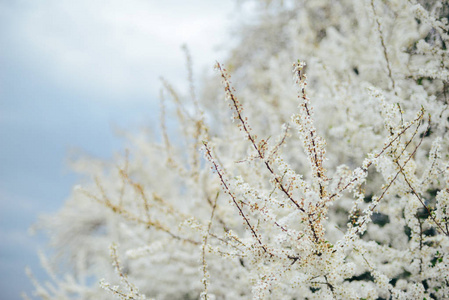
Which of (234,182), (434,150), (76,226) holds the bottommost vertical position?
(234,182)

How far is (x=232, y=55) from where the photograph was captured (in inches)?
278

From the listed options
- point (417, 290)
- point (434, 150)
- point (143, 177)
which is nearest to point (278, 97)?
point (434, 150)

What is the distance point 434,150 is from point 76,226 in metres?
9.78

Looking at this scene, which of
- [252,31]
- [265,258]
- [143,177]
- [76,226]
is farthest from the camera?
[76,226]

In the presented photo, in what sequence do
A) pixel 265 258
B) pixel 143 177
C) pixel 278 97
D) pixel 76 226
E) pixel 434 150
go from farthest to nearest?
pixel 76 226
pixel 143 177
pixel 278 97
pixel 434 150
pixel 265 258

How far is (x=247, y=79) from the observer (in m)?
7.26

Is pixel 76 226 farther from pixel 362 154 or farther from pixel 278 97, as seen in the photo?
pixel 362 154

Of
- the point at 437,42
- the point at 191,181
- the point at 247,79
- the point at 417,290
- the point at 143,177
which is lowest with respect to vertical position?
the point at 417,290

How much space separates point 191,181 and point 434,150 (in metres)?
1.82

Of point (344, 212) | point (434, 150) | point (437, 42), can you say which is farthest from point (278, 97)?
point (434, 150)

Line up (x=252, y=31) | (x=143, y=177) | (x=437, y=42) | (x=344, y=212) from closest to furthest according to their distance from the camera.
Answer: (x=437, y=42) → (x=344, y=212) → (x=252, y=31) → (x=143, y=177)

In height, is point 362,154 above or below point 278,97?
below

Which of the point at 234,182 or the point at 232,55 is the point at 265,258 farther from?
the point at 232,55

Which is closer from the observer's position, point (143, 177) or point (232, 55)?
point (232, 55)
